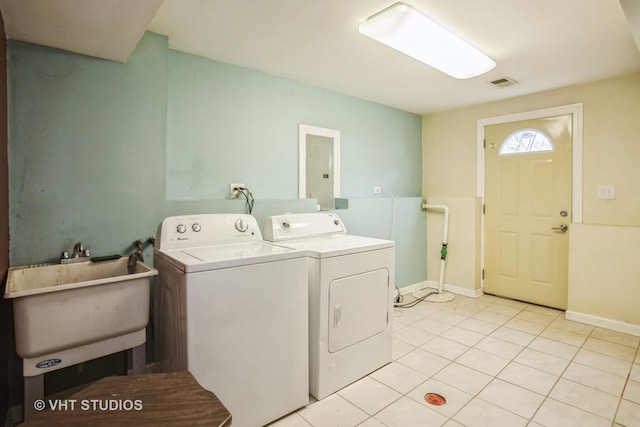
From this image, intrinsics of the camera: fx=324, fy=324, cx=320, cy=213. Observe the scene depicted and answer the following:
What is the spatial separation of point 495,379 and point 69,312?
2.53 m

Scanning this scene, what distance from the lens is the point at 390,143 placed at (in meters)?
4.08

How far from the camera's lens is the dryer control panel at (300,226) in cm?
234

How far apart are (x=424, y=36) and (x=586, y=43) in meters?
1.26

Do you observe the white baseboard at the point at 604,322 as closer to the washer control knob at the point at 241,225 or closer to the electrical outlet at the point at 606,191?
the electrical outlet at the point at 606,191

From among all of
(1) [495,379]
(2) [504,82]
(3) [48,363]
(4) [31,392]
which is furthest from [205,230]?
(2) [504,82]

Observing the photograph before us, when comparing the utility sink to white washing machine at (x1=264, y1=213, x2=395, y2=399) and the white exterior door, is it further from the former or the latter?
the white exterior door

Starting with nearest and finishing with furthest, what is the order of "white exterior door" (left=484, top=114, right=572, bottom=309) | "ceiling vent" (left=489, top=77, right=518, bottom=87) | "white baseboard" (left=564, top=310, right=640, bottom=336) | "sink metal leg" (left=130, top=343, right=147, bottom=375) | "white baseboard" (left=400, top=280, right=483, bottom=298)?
"sink metal leg" (left=130, top=343, right=147, bottom=375)
"white baseboard" (left=564, top=310, right=640, bottom=336)
"ceiling vent" (left=489, top=77, right=518, bottom=87)
"white exterior door" (left=484, top=114, right=572, bottom=309)
"white baseboard" (left=400, top=280, right=483, bottom=298)

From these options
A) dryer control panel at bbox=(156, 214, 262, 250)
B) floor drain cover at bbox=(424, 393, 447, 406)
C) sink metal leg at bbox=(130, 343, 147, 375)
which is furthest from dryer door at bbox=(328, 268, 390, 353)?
sink metal leg at bbox=(130, 343, 147, 375)

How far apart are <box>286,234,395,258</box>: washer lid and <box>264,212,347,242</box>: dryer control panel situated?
0.05 m

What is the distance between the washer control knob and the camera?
2248mm

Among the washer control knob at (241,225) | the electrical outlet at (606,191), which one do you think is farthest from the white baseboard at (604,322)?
the washer control knob at (241,225)

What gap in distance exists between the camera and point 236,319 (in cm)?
163

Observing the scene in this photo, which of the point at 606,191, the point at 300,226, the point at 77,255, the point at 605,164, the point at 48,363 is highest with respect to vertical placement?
the point at 605,164

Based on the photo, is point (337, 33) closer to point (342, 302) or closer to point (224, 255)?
point (224, 255)
